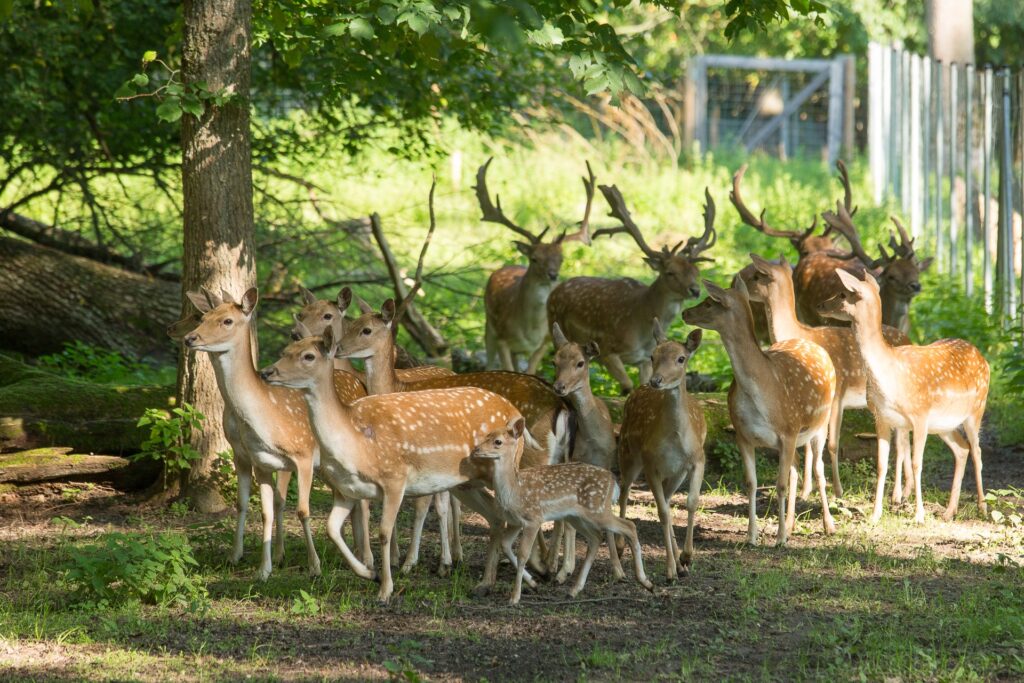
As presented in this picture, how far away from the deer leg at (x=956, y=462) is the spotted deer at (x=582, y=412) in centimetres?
213

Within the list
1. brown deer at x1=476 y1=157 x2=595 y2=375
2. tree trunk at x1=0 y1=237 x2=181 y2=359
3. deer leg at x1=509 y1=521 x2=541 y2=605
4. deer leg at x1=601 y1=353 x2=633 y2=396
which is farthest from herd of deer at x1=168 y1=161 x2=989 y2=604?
tree trunk at x1=0 y1=237 x2=181 y2=359

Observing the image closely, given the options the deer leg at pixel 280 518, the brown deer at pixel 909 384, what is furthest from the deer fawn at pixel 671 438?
the deer leg at pixel 280 518

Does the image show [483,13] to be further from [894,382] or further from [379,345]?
[894,382]

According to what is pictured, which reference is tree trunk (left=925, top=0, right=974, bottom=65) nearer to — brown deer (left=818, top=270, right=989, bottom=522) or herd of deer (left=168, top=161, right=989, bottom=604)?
herd of deer (left=168, top=161, right=989, bottom=604)

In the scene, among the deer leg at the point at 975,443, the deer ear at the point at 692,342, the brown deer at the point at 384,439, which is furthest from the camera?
the deer leg at the point at 975,443

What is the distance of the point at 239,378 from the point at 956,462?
4.39m

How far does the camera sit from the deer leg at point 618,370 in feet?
31.9

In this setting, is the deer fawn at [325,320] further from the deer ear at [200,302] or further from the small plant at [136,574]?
the small plant at [136,574]

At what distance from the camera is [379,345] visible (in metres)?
7.07

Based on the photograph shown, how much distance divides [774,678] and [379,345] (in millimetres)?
2942

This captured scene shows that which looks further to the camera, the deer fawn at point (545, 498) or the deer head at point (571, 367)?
the deer head at point (571, 367)

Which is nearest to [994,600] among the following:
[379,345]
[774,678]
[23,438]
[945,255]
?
[774,678]

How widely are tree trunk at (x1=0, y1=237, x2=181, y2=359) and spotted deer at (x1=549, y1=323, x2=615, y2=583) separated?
17.4ft

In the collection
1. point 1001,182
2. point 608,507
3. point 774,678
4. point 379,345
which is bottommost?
point 774,678
